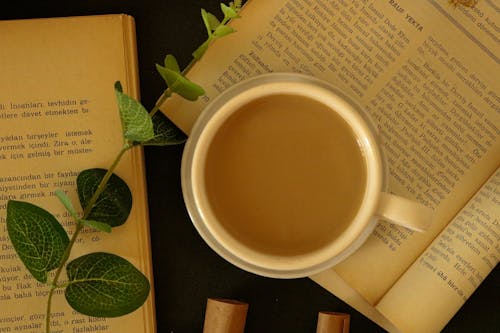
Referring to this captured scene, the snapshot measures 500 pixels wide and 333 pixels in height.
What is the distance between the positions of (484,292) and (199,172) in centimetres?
35

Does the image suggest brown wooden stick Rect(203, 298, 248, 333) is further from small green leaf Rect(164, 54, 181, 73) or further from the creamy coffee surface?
small green leaf Rect(164, 54, 181, 73)

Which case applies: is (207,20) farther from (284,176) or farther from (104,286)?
(104,286)

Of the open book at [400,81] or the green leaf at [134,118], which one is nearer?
the green leaf at [134,118]

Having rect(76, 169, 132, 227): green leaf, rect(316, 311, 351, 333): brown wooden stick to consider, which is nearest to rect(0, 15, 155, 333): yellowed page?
rect(76, 169, 132, 227): green leaf

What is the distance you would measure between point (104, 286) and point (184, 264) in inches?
4.1

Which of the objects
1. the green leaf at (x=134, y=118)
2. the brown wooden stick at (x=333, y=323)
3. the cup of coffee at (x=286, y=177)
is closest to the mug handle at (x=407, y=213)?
the cup of coffee at (x=286, y=177)

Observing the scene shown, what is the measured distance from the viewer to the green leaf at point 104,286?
1.81 feet

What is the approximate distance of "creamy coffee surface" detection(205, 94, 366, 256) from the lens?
57 cm

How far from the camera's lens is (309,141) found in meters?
0.57

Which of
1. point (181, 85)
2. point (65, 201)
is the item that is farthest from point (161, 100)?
point (65, 201)

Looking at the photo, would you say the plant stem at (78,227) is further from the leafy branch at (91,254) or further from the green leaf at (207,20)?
the green leaf at (207,20)

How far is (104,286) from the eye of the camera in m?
0.55

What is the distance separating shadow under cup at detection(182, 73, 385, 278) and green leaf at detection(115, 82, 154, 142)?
0.20 ft

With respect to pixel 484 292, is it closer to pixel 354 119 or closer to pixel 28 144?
pixel 354 119
